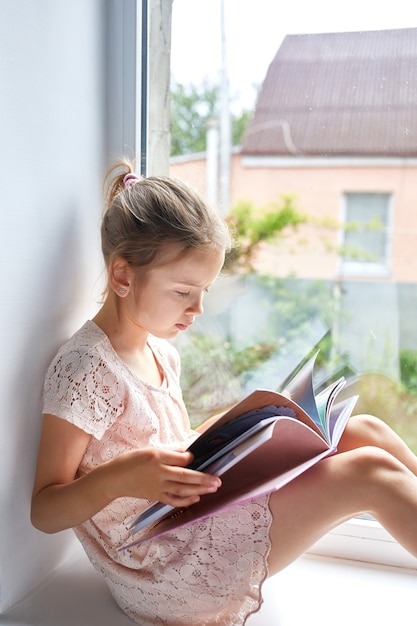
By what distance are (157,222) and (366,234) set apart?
424 millimetres

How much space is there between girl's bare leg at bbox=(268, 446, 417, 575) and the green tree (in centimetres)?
62

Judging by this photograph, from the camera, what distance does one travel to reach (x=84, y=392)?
3.22ft

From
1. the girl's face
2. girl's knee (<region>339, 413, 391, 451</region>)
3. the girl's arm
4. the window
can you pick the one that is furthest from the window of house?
the girl's arm

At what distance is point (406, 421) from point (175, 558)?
51 cm

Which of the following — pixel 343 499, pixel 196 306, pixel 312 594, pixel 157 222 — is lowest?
pixel 312 594

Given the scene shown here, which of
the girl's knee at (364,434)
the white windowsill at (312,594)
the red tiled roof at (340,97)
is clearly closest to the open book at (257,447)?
the girl's knee at (364,434)

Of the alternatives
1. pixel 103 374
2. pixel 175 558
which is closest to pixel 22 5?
pixel 103 374

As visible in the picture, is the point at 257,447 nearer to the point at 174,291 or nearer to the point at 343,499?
the point at 343,499

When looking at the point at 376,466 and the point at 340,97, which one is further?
the point at 340,97

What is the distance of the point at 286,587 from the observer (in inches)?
43.9

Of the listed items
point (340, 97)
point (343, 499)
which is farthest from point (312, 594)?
point (340, 97)

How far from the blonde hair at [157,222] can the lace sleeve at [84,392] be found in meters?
0.16

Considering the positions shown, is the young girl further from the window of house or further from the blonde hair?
the window of house

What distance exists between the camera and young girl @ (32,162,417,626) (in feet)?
3.00
